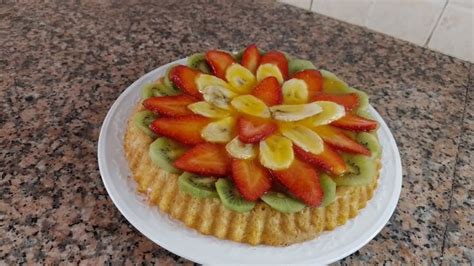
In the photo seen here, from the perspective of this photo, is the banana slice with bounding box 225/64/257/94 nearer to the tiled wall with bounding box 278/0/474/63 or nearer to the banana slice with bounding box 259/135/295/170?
the banana slice with bounding box 259/135/295/170

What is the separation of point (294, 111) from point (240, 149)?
0.55ft

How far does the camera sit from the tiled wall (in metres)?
1.55

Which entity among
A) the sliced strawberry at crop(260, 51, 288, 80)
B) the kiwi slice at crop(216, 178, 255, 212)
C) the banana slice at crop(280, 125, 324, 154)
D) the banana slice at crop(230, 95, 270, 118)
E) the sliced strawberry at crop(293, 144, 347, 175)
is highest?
the sliced strawberry at crop(260, 51, 288, 80)

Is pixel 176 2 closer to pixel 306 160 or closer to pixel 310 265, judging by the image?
pixel 306 160

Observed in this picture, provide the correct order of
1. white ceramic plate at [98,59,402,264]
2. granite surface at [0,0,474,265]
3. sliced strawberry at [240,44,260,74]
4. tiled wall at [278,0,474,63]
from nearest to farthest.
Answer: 1. white ceramic plate at [98,59,402,264]
2. granite surface at [0,0,474,265]
3. sliced strawberry at [240,44,260,74]
4. tiled wall at [278,0,474,63]

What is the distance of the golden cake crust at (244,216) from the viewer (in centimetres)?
91

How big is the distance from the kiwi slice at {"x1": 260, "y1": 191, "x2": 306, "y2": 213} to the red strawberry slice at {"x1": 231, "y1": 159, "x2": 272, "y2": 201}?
0.02 metres

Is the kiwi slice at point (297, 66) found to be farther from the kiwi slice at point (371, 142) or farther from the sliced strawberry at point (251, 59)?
the kiwi slice at point (371, 142)

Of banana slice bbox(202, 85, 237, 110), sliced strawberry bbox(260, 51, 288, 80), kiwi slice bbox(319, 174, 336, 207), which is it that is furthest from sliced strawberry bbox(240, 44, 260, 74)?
kiwi slice bbox(319, 174, 336, 207)

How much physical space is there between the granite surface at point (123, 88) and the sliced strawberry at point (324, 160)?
Answer: 0.21 metres

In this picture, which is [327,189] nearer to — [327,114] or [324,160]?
[324,160]

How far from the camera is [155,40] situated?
5.13 feet

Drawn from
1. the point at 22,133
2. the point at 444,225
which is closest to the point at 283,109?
the point at 444,225

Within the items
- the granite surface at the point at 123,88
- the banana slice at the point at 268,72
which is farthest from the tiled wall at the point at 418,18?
the banana slice at the point at 268,72
